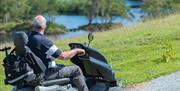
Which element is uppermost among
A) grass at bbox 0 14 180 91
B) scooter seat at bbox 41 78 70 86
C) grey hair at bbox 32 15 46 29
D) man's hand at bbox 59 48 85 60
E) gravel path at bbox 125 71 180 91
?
grey hair at bbox 32 15 46 29

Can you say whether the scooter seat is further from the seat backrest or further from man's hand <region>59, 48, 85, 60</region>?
man's hand <region>59, 48, 85, 60</region>

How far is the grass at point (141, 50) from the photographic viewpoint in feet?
43.1

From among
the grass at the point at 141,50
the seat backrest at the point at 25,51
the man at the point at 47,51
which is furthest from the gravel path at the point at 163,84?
the seat backrest at the point at 25,51

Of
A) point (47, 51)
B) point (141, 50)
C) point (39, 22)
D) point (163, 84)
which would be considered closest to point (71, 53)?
point (47, 51)

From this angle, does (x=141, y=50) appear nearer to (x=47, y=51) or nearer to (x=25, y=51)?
(x=47, y=51)

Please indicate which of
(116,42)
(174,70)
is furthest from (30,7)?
(174,70)

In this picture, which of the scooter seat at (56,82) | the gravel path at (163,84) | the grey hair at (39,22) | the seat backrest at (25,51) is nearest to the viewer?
the seat backrest at (25,51)

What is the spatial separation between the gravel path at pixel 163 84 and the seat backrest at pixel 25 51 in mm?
3527

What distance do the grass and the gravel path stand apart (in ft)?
1.41

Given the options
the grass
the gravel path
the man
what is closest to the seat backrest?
the man

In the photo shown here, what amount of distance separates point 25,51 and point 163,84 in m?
4.20

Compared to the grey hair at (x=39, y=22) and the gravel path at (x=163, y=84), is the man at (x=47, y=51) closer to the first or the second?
the grey hair at (x=39, y=22)

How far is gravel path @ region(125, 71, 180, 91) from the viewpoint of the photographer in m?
10.8

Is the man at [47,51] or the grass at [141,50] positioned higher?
the man at [47,51]
